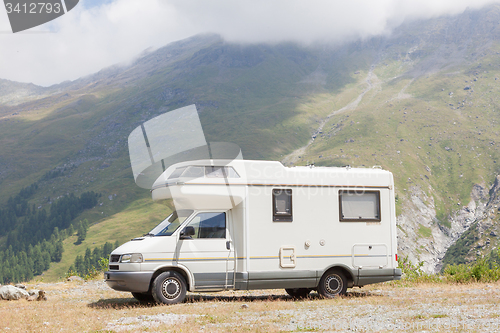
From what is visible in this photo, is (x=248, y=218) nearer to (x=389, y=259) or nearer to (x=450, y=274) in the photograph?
(x=389, y=259)

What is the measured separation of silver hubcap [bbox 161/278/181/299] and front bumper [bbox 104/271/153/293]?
0.46 metres

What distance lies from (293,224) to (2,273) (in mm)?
163467

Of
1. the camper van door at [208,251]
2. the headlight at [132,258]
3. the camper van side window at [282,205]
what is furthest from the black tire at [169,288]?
the camper van side window at [282,205]

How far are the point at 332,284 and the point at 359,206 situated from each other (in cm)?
253

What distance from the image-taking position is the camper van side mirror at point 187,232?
500 inches

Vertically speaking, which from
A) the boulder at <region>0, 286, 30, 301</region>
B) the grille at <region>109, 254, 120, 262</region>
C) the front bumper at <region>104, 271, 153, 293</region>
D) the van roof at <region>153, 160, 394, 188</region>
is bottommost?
the boulder at <region>0, 286, 30, 301</region>

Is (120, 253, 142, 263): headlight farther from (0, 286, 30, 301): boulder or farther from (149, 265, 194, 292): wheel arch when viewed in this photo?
(0, 286, 30, 301): boulder

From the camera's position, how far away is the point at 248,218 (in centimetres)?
1308

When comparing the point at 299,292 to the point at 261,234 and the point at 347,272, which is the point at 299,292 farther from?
the point at 261,234

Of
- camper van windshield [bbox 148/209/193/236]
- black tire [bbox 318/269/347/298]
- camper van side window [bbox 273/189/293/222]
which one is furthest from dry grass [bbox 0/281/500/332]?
camper van side window [bbox 273/189/293/222]

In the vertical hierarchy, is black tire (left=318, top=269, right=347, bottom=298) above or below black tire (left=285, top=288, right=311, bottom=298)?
above

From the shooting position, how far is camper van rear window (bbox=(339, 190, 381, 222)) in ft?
46.4

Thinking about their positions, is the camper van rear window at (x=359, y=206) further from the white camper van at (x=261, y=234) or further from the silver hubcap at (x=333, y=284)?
the silver hubcap at (x=333, y=284)

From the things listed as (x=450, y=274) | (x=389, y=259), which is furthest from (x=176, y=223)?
(x=450, y=274)
